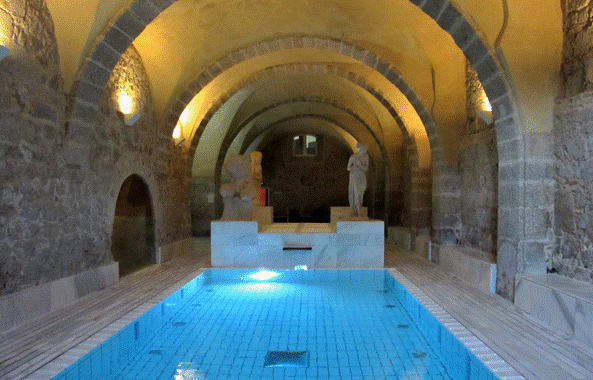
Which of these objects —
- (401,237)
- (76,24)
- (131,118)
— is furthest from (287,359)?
(401,237)

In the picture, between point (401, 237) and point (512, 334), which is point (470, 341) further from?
point (401, 237)

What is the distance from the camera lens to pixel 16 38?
4070 mm

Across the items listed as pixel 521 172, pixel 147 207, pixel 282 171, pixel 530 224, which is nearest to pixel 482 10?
pixel 521 172

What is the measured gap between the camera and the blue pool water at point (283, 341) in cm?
326

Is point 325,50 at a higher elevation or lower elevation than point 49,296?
higher

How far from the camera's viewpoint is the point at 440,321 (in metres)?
4.18

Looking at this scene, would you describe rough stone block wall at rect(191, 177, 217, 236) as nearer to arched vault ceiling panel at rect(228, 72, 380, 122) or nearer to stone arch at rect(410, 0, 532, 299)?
arched vault ceiling panel at rect(228, 72, 380, 122)

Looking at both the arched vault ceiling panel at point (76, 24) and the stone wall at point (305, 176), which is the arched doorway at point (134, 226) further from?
the stone wall at point (305, 176)

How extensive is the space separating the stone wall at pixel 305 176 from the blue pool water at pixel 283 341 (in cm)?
1446

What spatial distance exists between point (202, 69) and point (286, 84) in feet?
14.0

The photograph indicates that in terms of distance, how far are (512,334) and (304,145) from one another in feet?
56.5

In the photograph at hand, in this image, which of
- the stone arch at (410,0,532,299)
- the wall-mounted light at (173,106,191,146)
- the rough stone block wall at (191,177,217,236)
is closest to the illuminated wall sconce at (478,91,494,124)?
the stone arch at (410,0,532,299)

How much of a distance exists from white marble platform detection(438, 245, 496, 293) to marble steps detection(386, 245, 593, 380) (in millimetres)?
166

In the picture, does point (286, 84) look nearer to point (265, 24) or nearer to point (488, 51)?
point (265, 24)
